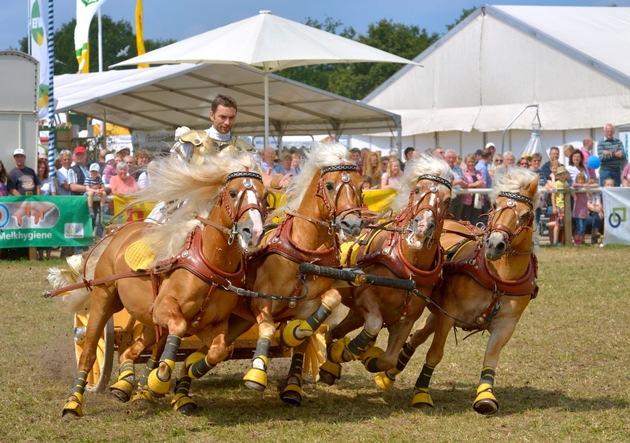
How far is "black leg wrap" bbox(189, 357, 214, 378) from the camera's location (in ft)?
23.4

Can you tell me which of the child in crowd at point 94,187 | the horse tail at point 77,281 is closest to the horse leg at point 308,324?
the horse tail at point 77,281

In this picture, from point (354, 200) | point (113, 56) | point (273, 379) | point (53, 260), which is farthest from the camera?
point (113, 56)

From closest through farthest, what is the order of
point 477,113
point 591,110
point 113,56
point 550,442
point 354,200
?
point 550,442 < point 354,200 < point 591,110 < point 477,113 < point 113,56

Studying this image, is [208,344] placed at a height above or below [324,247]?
below

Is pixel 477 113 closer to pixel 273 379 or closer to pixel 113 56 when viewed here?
pixel 273 379

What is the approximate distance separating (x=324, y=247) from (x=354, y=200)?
439mm

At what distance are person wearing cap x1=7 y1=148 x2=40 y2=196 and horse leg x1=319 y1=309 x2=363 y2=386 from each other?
34.1ft

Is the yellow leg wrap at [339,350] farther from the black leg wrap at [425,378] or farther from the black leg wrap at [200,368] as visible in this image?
the black leg wrap at [200,368]

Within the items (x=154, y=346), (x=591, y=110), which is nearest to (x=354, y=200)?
(x=154, y=346)

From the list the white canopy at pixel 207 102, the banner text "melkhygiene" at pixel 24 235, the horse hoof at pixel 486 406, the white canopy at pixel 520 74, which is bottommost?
the horse hoof at pixel 486 406

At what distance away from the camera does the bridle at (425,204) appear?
7332 millimetres

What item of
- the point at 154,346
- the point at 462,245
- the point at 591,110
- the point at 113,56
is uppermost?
the point at 113,56

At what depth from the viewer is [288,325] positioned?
7285mm

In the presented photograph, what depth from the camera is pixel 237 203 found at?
6.91 metres
